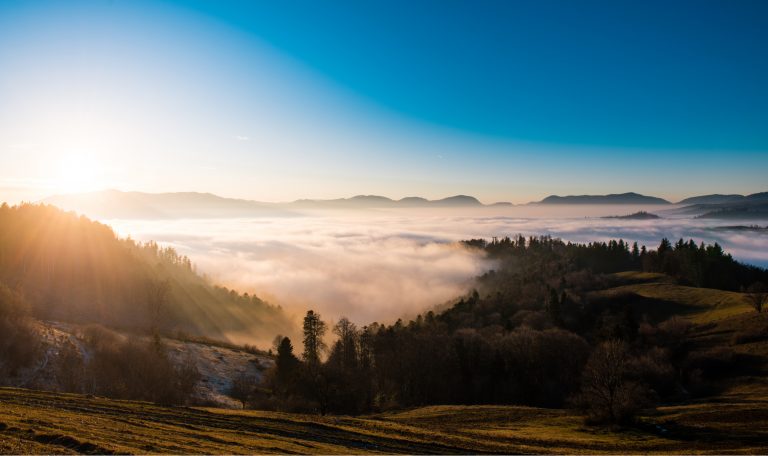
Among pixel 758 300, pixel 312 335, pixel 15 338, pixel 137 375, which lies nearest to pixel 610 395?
pixel 312 335

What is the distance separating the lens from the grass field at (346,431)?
85.3 feet

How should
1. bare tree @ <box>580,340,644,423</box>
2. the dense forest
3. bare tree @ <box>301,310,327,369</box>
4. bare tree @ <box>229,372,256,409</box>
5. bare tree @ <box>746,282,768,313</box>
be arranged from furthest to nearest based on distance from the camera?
bare tree @ <box>746,282,768,313</box>
bare tree @ <box>301,310,327,369</box>
bare tree @ <box>229,372,256,409</box>
the dense forest
bare tree @ <box>580,340,644,423</box>

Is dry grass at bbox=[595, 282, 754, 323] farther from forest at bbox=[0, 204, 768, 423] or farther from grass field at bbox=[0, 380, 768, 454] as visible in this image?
grass field at bbox=[0, 380, 768, 454]

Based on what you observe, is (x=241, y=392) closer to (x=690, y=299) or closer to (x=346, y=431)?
(x=346, y=431)

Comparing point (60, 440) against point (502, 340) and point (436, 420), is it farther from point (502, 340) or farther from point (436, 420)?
point (502, 340)

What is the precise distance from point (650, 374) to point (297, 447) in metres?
83.6

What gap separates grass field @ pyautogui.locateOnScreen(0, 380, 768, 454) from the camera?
2600cm

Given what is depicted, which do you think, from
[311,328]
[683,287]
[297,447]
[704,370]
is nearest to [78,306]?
[311,328]

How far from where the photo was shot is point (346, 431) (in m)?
42.5

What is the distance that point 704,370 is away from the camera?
99.2 metres

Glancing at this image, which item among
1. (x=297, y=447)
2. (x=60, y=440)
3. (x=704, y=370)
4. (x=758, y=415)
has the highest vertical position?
(x=60, y=440)

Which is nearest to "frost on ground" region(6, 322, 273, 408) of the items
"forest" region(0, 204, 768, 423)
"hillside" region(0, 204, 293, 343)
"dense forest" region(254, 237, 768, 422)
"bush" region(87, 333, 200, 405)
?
"forest" region(0, 204, 768, 423)

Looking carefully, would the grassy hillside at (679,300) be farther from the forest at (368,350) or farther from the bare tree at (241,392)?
the bare tree at (241,392)

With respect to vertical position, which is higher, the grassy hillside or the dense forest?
the grassy hillside
